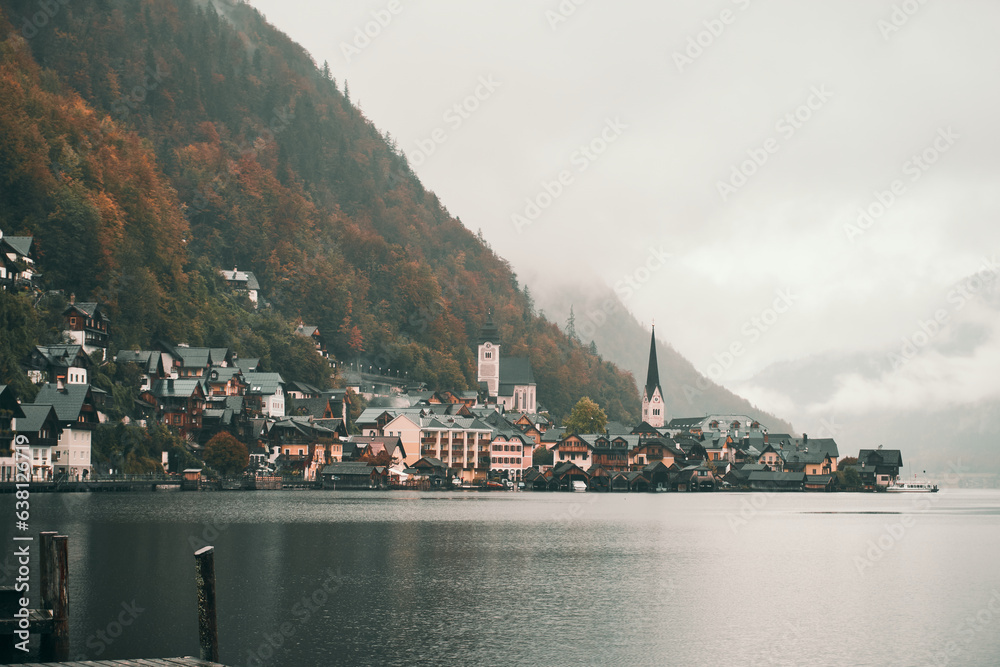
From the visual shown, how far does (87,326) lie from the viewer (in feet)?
397

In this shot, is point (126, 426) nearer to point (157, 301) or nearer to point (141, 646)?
point (157, 301)

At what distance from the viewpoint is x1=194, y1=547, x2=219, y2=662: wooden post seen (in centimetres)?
2605

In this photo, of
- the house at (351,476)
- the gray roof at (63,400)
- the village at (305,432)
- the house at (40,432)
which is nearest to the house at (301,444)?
the village at (305,432)

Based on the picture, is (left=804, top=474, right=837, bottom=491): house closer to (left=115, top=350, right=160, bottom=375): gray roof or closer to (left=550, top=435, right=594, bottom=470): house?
(left=550, top=435, right=594, bottom=470): house

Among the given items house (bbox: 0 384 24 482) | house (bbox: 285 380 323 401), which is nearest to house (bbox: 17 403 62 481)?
house (bbox: 0 384 24 482)

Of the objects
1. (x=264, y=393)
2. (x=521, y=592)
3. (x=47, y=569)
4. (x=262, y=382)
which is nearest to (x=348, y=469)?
(x=264, y=393)

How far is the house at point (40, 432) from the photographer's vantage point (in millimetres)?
99500

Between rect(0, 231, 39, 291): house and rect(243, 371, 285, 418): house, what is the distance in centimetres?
3476

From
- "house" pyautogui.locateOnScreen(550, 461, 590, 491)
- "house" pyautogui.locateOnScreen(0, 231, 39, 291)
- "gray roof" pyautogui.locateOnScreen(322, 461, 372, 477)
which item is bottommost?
"house" pyautogui.locateOnScreen(550, 461, 590, 491)

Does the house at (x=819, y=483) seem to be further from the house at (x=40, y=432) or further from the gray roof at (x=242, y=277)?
the house at (x=40, y=432)

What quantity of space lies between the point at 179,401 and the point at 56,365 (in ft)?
72.9

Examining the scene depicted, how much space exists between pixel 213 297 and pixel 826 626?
133182 mm

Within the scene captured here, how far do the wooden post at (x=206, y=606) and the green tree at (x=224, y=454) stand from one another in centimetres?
10226

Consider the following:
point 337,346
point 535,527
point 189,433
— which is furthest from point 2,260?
point 337,346
